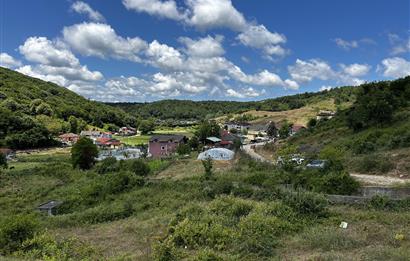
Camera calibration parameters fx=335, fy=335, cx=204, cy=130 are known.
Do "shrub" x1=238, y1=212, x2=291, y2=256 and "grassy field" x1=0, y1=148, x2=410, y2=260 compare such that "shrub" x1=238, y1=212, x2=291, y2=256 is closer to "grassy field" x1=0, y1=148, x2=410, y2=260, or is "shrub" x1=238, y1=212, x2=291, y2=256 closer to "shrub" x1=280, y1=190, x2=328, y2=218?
"grassy field" x1=0, y1=148, x2=410, y2=260

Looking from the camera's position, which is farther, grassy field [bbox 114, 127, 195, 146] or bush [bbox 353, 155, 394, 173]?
grassy field [bbox 114, 127, 195, 146]

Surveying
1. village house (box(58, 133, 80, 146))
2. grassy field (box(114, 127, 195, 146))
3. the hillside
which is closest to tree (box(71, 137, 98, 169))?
the hillside

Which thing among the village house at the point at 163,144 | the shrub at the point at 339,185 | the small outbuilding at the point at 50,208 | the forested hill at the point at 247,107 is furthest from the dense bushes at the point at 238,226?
the forested hill at the point at 247,107

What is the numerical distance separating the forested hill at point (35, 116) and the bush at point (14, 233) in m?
71.2

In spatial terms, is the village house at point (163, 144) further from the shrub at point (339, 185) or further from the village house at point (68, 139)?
the shrub at point (339, 185)

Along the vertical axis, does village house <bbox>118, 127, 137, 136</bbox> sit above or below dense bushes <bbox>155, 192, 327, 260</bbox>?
below

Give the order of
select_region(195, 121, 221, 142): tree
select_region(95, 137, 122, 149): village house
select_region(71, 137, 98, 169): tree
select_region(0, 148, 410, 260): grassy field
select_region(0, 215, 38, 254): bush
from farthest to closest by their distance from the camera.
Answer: select_region(95, 137, 122, 149): village house < select_region(195, 121, 221, 142): tree < select_region(71, 137, 98, 169): tree < select_region(0, 215, 38, 254): bush < select_region(0, 148, 410, 260): grassy field

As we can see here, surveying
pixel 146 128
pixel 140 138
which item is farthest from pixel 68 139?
pixel 146 128

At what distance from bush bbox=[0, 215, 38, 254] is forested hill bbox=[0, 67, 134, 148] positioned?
71215mm

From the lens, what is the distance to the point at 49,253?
10695mm

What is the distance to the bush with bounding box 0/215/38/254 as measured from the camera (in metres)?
11.9

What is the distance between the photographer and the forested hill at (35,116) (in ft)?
256

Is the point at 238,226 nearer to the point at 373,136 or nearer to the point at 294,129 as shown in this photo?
the point at 373,136

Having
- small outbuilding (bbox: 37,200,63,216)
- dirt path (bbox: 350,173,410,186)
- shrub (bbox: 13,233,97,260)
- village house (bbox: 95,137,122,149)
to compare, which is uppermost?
dirt path (bbox: 350,173,410,186)
